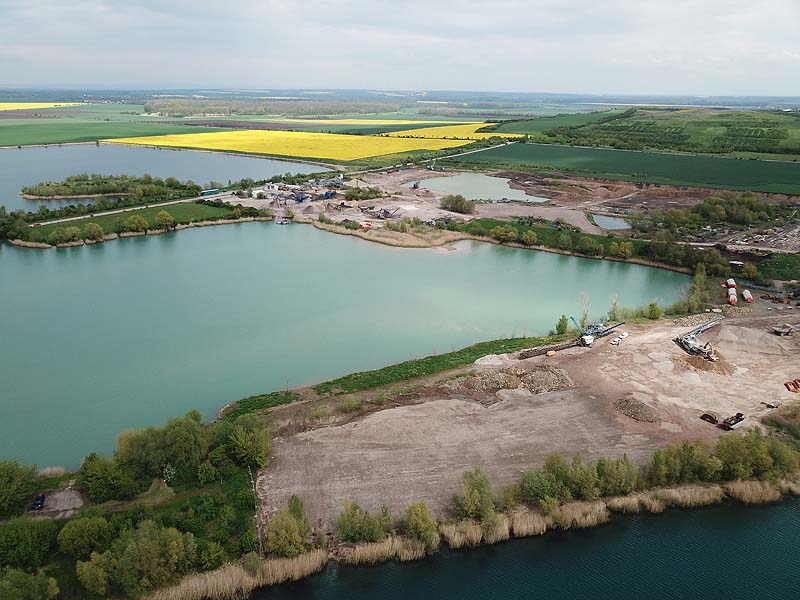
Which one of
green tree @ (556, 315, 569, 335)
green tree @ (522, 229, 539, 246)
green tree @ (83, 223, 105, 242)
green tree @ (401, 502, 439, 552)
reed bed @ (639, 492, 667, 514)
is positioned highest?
green tree @ (83, 223, 105, 242)

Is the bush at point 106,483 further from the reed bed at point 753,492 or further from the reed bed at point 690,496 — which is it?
the reed bed at point 753,492

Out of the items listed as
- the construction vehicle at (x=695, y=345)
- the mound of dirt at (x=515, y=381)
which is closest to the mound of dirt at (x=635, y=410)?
the mound of dirt at (x=515, y=381)

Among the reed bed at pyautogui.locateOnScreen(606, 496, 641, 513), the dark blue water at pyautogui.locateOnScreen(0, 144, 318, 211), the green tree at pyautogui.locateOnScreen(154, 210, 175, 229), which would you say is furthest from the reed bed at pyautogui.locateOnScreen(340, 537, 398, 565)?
the dark blue water at pyautogui.locateOnScreen(0, 144, 318, 211)

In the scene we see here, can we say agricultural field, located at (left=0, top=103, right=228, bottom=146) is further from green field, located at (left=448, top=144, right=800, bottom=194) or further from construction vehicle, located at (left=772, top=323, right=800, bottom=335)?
construction vehicle, located at (left=772, top=323, right=800, bottom=335)

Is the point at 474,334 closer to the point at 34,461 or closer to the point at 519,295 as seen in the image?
the point at 519,295

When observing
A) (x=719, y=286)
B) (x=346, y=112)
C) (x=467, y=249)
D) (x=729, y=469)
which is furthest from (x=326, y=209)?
(x=346, y=112)
